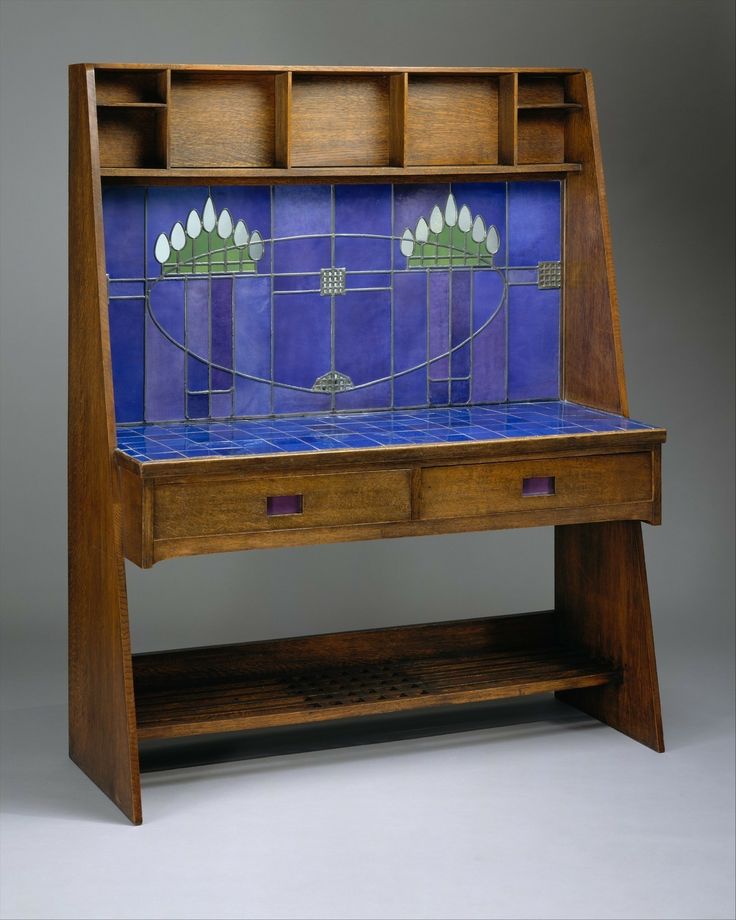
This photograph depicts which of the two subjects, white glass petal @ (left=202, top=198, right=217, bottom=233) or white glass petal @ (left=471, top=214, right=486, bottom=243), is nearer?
white glass petal @ (left=202, top=198, right=217, bottom=233)

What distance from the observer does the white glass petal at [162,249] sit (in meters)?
5.18

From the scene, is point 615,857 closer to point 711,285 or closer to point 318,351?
point 318,351

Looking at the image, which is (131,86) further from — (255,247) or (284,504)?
(284,504)

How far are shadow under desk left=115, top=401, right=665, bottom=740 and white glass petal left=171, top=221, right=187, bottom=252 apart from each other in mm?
518

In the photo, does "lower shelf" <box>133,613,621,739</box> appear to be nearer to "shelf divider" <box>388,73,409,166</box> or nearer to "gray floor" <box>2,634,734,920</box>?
"gray floor" <box>2,634,734,920</box>

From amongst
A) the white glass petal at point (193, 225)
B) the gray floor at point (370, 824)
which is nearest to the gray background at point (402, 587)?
the gray floor at point (370, 824)

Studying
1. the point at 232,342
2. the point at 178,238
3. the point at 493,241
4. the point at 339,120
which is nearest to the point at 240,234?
the point at 178,238

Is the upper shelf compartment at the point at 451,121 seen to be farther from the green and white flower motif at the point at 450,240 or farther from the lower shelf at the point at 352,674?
the lower shelf at the point at 352,674

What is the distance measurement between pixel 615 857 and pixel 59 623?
2.39m

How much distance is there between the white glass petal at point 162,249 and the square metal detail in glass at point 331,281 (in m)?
0.48

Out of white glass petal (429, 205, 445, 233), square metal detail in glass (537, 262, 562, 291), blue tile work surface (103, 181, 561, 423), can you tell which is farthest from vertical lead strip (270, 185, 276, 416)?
square metal detail in glass (537, 262, 562, 291)

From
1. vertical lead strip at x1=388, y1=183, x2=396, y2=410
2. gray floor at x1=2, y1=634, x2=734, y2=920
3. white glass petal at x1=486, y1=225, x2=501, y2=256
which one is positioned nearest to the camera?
gray floor at x1=2, y1=634, x2=734, y2=920

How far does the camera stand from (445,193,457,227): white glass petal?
217 inches

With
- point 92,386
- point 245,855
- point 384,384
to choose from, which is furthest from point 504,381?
point 245,855
